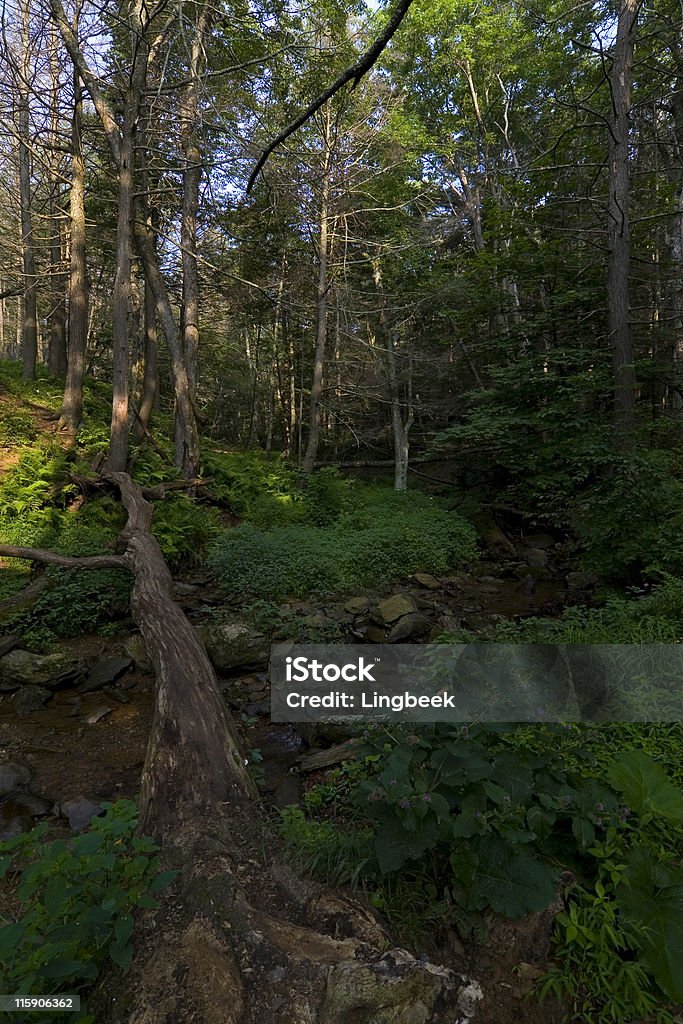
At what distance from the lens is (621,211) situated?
8.83 meters

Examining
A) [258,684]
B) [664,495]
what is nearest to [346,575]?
[258,684]

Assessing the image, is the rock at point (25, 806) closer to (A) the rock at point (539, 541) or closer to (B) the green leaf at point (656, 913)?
(B) the green leaf at point (656, 913)

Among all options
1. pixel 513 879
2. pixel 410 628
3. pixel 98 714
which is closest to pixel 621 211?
pixel 410 628

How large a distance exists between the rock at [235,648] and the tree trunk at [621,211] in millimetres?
7145

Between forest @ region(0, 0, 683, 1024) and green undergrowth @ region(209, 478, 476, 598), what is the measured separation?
86 mm

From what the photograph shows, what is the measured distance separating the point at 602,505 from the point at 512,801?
5767 mm

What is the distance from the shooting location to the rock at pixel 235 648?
6164mm

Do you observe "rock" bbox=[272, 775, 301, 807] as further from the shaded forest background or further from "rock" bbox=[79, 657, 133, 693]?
the shaded forest background

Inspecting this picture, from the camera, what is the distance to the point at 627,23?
8.60 metres

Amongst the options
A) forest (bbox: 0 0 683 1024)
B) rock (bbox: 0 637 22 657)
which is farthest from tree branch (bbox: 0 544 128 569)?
rock (bbox: 0 637 22 657)

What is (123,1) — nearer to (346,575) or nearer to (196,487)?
(196,487)

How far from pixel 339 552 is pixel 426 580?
1760 mm

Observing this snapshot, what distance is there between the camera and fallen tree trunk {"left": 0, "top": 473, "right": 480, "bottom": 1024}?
5.98 ft

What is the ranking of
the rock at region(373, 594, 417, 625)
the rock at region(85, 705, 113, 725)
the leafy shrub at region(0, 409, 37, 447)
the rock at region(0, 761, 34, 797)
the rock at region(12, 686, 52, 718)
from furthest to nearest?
the leafy shrub at region(0, 409, 37, 447) → the rock at region(373, 594, 417, 625) → the rock at region(12, 686, 52, 718) → the rock at region(85, 705, 113, 725) → the rock at region(0, 761, 34, 797)
